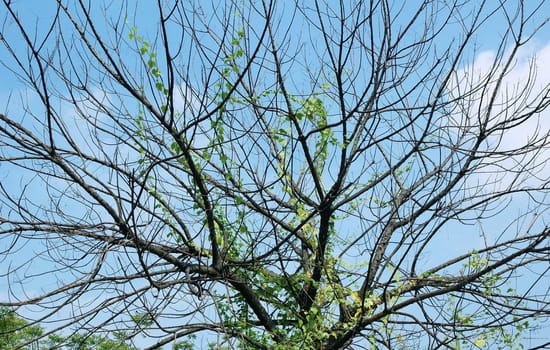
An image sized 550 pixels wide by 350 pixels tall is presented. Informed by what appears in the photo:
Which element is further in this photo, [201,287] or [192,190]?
[192,190]

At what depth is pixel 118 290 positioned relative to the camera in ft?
15.9

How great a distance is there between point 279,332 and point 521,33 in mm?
2998

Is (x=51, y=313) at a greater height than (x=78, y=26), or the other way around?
(x=78, y=26)

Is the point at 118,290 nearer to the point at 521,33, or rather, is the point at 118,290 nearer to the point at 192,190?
the point at 192,190

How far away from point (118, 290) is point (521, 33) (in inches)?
139

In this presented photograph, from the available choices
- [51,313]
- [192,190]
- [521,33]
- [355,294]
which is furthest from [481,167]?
[51,313]

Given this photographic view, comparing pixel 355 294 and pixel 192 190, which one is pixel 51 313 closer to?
pixel 192 190

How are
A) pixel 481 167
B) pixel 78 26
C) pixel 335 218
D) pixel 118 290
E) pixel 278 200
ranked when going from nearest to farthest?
pixel 78 26, pixel 118 290, pixel 481 167, pixel 335 218, pixel 278 200

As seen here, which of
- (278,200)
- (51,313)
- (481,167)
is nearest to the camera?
(51,313)

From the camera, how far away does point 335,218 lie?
18.5 ft

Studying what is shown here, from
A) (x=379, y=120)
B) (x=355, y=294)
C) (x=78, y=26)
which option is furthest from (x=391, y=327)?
(x=78, y=26)

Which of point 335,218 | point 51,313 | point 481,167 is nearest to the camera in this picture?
point 51,313

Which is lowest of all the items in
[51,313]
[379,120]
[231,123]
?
[51,313]

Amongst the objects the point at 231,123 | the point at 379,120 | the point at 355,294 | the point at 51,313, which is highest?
the point at 231,123
